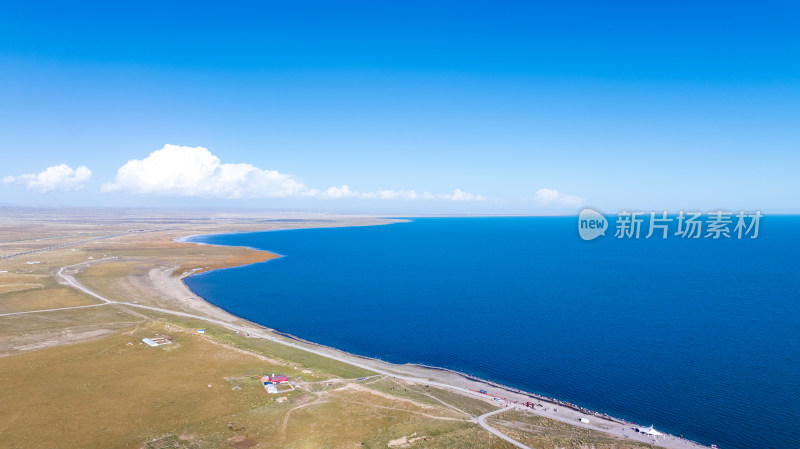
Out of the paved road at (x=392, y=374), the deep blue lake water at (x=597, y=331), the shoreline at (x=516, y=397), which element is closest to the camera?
the paved road at (x=392, y=374)

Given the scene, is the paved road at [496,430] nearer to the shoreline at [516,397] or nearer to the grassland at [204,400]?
the grassland at [204,400]

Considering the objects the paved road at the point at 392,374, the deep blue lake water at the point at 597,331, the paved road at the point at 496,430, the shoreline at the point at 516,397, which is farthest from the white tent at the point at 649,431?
the paved road at the point at 496,430

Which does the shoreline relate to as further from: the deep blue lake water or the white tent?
the deep blue lake water

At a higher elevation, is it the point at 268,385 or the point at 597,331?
the point at 597,331

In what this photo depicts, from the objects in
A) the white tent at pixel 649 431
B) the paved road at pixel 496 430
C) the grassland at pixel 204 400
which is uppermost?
the white tent at pixel 649 431

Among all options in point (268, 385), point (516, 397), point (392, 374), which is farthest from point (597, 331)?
point (268, 385)

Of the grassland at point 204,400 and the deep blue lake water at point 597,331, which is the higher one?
the deep blue lake water at point 597,331

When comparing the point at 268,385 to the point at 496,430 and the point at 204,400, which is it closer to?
the point at 204,400

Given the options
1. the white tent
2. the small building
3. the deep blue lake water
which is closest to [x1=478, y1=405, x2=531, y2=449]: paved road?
the deep blue lake water

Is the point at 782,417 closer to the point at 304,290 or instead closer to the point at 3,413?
the point at 3,413

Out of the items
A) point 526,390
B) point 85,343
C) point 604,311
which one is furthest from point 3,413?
point 604,311
